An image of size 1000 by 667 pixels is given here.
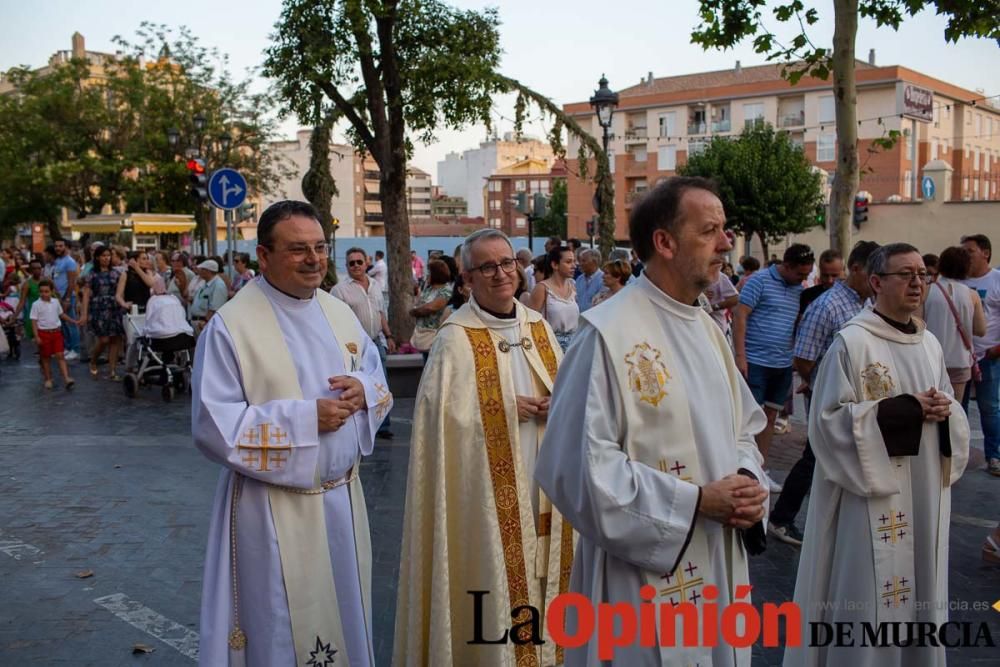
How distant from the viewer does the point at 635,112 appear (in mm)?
72375

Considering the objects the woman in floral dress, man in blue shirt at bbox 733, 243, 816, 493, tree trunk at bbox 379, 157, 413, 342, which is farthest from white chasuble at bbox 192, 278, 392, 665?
the woman in floral dress

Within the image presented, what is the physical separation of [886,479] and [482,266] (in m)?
Result: 2.02

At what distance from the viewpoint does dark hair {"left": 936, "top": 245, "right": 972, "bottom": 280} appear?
8133 mm

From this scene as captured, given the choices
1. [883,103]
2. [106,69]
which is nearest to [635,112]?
[883,103]

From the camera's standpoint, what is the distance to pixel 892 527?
3.99 m

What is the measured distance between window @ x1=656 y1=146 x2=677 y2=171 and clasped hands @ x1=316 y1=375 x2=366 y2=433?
2707 inches

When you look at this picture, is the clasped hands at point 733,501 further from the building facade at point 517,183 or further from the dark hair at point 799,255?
the building facade at point 517,183

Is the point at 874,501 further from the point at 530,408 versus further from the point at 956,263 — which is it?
the point at 956,263

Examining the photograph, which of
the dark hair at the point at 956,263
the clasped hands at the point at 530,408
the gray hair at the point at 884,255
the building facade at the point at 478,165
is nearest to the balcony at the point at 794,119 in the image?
the building facade at the point at 478,165

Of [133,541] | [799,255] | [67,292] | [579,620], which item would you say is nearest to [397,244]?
[799,255]

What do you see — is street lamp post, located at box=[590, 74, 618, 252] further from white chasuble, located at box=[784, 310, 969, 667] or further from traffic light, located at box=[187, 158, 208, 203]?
white chasuble, located at box=[784, 310, 969, 667]

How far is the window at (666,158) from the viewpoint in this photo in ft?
230

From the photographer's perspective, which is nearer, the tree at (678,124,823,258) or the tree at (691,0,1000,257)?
the tree at (691,0,1000,257)

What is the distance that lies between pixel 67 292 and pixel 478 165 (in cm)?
11072
